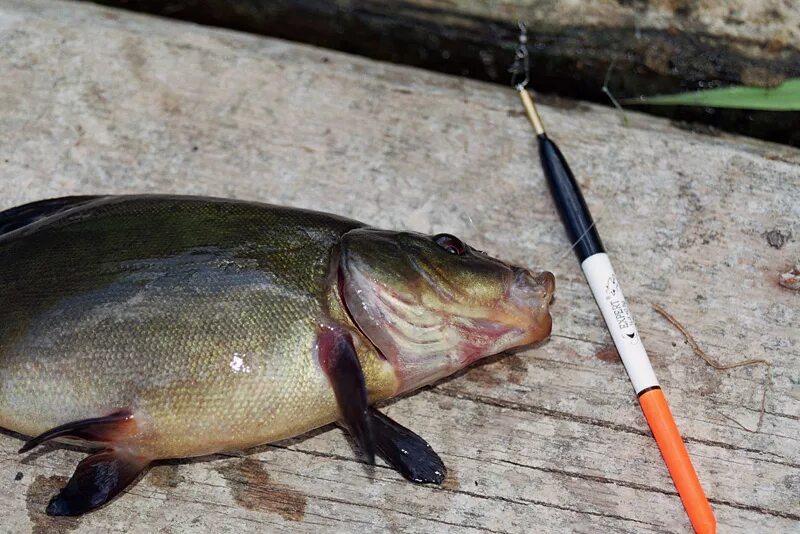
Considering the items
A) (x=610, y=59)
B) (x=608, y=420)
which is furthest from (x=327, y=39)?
(x=608, y=420)

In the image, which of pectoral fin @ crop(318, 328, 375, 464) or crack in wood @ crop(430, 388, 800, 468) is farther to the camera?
crack in wood @ crop(430, 388, 800, 468)

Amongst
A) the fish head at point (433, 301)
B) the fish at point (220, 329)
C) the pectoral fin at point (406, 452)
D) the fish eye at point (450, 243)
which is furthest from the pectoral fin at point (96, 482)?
the fish eye at point (450, 243)

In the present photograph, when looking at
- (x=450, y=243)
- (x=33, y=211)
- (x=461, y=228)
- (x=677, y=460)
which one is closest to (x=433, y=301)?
(x=450, y=243)

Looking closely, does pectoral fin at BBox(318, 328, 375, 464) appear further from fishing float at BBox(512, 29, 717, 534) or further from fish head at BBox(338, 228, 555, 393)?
fishing float at BBox(512, 29, 717, 534)

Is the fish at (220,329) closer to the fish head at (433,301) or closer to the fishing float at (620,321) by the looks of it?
the fish head at (433,301)

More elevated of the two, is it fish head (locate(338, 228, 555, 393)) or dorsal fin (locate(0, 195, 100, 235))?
fish head (locate(338, 228, 555, 393))

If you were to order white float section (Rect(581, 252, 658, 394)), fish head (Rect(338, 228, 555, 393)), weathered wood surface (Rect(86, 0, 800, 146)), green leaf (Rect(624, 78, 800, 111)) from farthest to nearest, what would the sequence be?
weathered wood surface (Rect(86, 0, 800, 146)) < green leaf (Rect(624, 78, 800, 111)) < white float section (Rect(581, 252, 658, 394)) < fish head (Rect(338, 228, 555, 393))

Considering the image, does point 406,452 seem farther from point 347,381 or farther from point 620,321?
point 620,321

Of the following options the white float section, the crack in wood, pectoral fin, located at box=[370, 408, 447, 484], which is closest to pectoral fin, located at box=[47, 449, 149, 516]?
pectoral fin, located at box=[370, 408, 447, 484]
